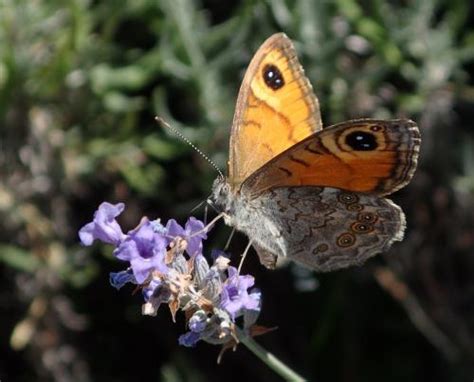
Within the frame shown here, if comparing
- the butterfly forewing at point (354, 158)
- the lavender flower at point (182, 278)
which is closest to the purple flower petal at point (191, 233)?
the lavender flower at point (182, 278)

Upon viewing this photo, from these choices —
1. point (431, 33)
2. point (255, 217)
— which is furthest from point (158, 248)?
point (431, 33)

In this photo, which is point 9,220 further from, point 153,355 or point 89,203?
point 153,355

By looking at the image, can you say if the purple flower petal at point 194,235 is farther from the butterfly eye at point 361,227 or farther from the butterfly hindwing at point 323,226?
the butterfly eye at point 361,227

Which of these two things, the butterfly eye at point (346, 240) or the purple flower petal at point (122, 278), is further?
the butterfly eye at point (346, 240)

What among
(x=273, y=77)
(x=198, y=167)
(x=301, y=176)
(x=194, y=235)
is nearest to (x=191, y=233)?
(x=194, y=235)

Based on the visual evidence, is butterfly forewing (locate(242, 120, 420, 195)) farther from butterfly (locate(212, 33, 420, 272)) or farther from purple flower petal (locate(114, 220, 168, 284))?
purple flower petal (locate(114, 220, 168, 284))
